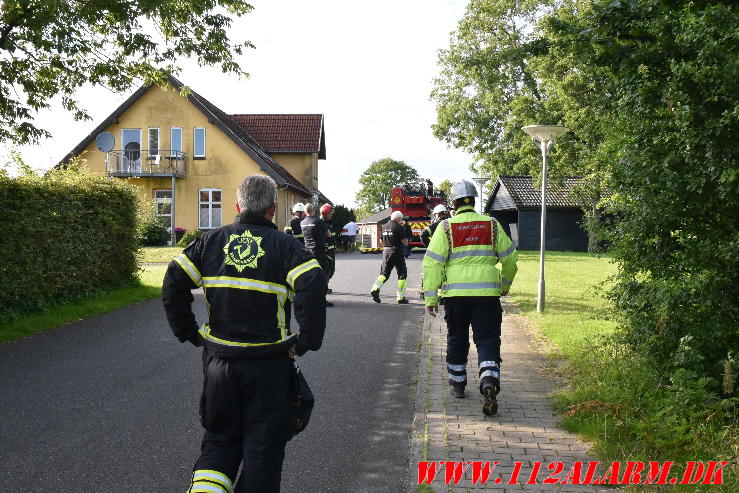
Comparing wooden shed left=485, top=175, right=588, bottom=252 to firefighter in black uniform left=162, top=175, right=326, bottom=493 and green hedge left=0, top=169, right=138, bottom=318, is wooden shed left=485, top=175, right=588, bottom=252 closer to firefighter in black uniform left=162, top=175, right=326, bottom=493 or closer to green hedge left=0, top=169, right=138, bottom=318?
green hedge left=0, top=169, right=138, bottom=318

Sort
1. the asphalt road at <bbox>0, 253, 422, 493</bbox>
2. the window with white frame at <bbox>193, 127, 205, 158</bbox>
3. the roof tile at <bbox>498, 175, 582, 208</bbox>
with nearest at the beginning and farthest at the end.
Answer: the asphalt road at <bbox>0, 253, 422, 493</bbox> → the window with white frame at <bbox>193, 127, 205, 158</bbox> → the roof tile at <bbox>498, 175, 582, 208</bbox>

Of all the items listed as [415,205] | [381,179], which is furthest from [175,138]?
[381,179]

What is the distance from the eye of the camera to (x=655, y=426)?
4586mm

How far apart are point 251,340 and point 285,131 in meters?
43.2

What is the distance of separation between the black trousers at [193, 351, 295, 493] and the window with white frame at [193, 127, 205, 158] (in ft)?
111

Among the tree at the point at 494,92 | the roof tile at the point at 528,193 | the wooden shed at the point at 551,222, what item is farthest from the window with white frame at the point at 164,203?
the roof tile at the point at 528,193

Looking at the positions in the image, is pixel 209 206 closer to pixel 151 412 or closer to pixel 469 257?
pixel 151 412

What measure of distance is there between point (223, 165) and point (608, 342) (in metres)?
31.6

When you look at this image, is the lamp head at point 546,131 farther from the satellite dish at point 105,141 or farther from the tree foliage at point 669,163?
the satellite dish at point 105,141

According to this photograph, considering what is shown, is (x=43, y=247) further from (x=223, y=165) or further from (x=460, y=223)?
(x=223, y=165)

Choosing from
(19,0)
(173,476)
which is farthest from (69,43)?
(173,476)

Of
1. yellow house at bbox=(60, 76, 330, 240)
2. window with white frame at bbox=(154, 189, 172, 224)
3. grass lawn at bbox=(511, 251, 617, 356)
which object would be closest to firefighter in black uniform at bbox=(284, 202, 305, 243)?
grass lawn at bbox=(511, 251, 617, 356)

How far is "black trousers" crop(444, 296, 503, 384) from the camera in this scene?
5672mm

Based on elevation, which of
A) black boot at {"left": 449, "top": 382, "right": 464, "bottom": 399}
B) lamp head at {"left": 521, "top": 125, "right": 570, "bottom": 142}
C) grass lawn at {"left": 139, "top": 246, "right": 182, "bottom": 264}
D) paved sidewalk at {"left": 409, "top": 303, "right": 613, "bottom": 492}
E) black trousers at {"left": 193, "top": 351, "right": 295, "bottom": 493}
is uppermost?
lamp head at {"left": 521, "top": 125, "right": 570, "bottom": 142}
